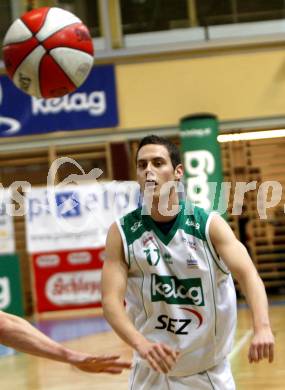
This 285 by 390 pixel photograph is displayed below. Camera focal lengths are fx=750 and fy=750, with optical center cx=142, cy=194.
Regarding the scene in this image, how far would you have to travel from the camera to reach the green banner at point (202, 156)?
10711mm

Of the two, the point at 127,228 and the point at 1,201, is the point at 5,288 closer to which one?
the point at 1,201

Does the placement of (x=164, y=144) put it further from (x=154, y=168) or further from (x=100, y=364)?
(x=100, y=364)

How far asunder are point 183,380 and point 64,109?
8.97 m

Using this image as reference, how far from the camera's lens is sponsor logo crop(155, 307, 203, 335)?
3172 mm

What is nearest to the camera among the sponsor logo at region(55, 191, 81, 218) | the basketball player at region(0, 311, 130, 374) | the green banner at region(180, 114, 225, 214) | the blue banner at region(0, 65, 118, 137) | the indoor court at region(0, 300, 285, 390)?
the basketball player at region(0, 311, 130, 374)

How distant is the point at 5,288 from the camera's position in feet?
35.4

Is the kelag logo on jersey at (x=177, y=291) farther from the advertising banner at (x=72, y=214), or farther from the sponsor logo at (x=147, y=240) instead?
the advertising banner at (x=72, y=214)

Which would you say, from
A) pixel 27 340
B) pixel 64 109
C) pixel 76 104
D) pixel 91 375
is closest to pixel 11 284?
pixel 64 109

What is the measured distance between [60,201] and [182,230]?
8130 mm

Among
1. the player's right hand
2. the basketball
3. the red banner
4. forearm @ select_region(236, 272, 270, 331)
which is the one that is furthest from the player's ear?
the red banner

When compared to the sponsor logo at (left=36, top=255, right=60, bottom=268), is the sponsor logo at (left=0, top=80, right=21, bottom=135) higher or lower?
higher

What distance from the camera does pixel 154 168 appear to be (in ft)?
10.5

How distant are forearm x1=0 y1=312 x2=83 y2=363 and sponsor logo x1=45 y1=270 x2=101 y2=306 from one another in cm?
871

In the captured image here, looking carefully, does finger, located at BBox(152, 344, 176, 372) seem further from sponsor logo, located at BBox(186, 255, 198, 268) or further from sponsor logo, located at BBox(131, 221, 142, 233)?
sponsor logo, located at BBox(131, 221, 142, 233)
